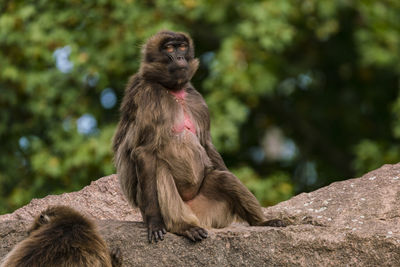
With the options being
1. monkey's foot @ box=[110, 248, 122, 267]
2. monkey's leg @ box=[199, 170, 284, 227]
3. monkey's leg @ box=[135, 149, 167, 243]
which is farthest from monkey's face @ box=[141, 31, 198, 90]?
monkey's foot @ box=[110, 248, 122, 267]

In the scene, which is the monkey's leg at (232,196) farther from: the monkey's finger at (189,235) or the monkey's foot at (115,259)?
the monkey's foot at (115,259)

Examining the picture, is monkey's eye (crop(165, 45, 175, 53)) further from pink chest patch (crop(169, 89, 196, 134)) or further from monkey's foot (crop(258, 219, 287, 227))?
monkey's foot (crop(258, 219, 287, 227))

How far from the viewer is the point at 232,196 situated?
8.46 m

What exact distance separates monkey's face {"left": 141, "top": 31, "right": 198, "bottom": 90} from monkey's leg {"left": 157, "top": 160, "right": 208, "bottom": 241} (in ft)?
2.84

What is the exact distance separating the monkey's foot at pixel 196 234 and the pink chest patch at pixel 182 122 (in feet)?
3.82

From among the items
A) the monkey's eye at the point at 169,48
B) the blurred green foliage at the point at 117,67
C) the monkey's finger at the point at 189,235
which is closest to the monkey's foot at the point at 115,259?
the monkey's finger at the point at 189,235

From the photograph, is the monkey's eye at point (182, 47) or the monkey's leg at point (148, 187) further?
the monkey's eye at point (182, 47)

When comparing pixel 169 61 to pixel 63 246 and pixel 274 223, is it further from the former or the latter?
pixel 63 246

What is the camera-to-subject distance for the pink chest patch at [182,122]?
8.38 meters

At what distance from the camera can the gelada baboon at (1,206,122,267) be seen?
6910 mm

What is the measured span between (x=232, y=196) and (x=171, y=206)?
2.54 ft

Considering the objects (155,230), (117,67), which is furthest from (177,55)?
(117,67)

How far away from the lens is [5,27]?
14.2 metres

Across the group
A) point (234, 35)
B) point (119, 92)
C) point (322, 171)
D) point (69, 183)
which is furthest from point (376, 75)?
point (69, 183)
